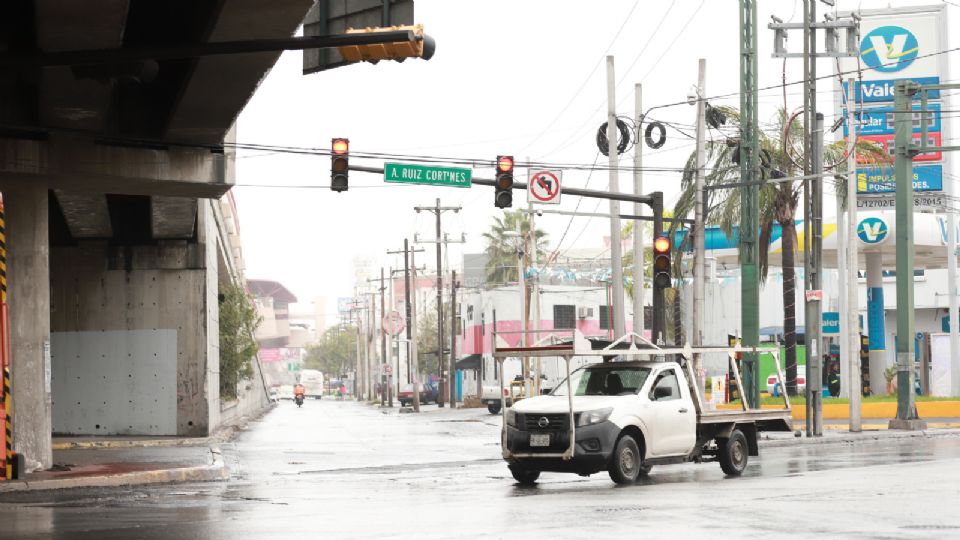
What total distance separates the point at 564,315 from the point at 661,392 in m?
72.7

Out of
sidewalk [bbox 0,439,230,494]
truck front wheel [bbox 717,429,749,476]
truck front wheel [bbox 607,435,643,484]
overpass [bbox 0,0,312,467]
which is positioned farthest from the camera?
truck front wheel [bbox 717,429,749,476]

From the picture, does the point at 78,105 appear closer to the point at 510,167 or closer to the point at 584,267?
the point at 510,167

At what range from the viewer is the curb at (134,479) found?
65.1 ft

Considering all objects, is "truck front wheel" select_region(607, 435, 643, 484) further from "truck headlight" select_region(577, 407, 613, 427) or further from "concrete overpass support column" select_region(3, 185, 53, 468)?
"concrete overpass support column" select_region(3, 185, 53, 468)

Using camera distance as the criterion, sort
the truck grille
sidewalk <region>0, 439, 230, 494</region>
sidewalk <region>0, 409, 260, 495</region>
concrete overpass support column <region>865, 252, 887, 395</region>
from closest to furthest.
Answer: the truck grille
sidewalk <region>0, 439, 230, 494</region>
sidewalk <region>0, 409, 260, 495</region>
concrete overpass support column <region>865, 252, 887, 395</region>

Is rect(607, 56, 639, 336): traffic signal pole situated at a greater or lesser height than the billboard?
lesser

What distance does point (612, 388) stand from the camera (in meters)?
20.3

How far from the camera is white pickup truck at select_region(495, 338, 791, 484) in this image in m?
19.2

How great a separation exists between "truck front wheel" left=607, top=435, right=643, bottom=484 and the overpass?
7.38 meters

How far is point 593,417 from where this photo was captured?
19.3 metres

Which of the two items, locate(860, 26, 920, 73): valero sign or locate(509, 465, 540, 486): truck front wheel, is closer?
locate(509, 465, 540, 486): truck front wheel

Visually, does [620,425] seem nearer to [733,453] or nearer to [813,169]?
[733,453]

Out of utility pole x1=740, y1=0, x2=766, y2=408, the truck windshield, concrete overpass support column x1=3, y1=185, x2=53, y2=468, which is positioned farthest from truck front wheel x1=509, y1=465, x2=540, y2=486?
utility pole x1=740, y1=0, x2=766, y2=408

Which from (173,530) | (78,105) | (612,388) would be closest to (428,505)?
(173,530)
